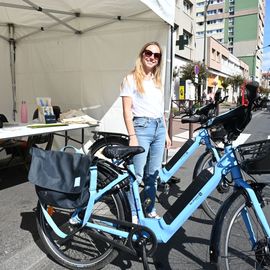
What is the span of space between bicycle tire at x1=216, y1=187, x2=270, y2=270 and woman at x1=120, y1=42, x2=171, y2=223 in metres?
0.95

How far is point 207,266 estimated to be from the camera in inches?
107

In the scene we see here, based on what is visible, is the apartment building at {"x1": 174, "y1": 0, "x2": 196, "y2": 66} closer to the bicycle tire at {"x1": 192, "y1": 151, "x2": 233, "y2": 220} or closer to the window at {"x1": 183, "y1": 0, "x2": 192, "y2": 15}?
the window at {"x1": 183, "y1": 0, "x2": 192, "y2": 15}

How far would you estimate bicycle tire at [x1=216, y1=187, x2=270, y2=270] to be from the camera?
2094 millimetres

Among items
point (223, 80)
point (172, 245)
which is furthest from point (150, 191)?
point (223, 80)

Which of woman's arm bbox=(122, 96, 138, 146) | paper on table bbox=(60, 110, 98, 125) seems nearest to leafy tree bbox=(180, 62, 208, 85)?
paper on table bbox=(60, 110, 98, 125)

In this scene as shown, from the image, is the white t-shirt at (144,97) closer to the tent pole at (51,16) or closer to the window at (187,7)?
the tent pole at (51,16)

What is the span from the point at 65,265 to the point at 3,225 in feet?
4.03

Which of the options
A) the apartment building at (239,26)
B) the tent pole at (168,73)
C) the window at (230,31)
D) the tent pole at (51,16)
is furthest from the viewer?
the window at (230,31)

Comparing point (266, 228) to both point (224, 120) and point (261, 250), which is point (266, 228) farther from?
point (224, 120)

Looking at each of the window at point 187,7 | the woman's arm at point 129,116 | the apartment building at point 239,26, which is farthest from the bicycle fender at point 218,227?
the apartment building at point 239,26

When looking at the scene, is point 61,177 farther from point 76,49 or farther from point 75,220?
point 76,49

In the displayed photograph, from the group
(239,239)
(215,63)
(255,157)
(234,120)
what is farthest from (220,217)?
(215,63)

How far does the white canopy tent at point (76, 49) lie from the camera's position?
210 inches

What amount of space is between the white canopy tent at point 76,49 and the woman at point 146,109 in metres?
1.73
